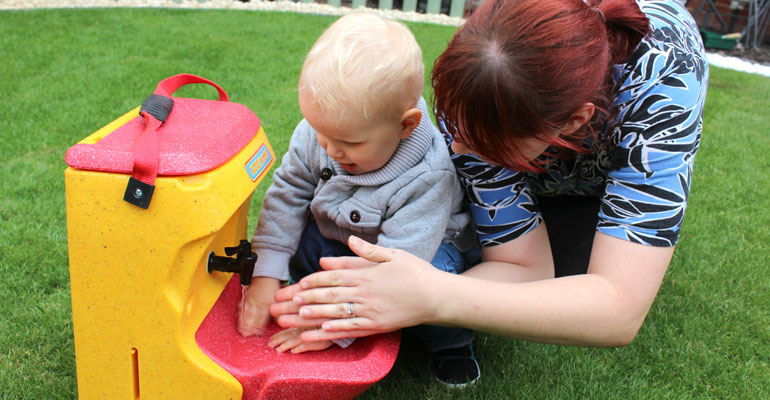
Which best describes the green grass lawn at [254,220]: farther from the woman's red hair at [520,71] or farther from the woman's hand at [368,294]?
the woman's red hair at [520,71]

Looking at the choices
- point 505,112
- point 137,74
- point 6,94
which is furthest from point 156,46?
point 505,112

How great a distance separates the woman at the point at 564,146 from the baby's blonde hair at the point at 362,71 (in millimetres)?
102

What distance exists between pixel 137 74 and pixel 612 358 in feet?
9.44

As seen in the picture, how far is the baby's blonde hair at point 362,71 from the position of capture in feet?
3.49

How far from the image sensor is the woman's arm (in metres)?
1.08

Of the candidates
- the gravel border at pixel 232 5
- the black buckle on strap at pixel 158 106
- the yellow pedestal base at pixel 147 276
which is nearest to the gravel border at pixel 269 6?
the gravel border at pixel 232 5

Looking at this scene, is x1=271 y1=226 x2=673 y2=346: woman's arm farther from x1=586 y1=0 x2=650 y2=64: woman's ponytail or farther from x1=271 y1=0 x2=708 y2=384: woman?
x1=586 y1=0 x2=650 y2=64: woman's ponytail

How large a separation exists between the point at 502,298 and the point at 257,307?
55 cm

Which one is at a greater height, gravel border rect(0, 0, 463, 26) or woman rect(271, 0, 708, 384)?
woman rect(271, 0, 708, 384)

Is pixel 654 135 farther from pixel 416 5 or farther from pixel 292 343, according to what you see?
pixel 416 5

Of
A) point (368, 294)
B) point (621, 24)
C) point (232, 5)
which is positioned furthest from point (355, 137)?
point (232, 5)

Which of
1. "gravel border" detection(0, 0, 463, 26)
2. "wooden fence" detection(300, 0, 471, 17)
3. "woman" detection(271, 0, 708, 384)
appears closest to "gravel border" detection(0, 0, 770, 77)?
"gravel border" detection(0, 0, 463, 26)

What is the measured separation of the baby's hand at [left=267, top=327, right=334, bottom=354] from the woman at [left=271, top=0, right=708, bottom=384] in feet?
0.21

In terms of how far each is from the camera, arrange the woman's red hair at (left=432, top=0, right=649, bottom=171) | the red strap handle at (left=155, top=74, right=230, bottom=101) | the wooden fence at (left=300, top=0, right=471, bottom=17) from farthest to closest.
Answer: the wooden fence at (left=300, top=0, right=471, bottom=17) < the red strap handle at (left=155, top=74, right=230, bottom=101) < the woman's red hair at (left=432, top=0, right=649, bottom=171)
